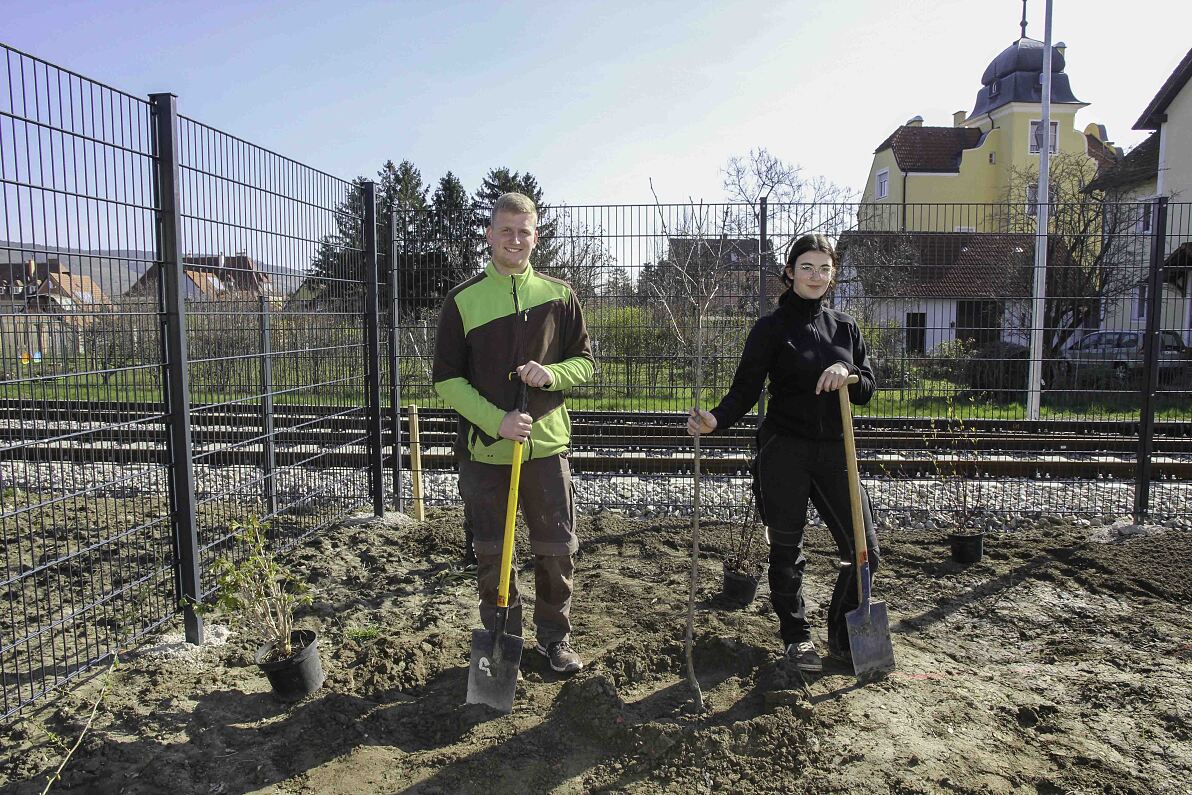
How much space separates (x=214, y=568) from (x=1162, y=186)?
2657cm

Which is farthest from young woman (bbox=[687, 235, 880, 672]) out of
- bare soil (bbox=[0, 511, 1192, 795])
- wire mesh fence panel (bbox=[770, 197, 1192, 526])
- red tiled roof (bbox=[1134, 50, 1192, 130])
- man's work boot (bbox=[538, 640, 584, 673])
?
red tiled roof (bbox=[1134, 50, 1192, 130])

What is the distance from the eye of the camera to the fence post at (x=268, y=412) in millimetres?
5367

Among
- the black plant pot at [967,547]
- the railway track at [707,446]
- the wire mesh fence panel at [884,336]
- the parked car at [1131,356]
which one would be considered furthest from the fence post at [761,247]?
the parked car at [1131,356]

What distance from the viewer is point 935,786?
9.72 ft

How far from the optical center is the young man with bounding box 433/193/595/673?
3672 mm

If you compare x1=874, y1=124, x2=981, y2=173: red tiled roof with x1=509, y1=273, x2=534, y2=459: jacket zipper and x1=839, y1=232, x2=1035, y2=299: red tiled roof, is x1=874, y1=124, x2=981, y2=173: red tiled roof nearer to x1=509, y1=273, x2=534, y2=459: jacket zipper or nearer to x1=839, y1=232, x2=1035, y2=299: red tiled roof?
x1=839, y1=232, x2=1035, y2=299: red tiled roof

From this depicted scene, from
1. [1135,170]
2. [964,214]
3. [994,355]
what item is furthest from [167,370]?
[1135,170]

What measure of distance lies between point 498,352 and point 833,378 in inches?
59.5

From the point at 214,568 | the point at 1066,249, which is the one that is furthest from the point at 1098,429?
the point at 214,568

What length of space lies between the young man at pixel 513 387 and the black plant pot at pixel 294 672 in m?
0.80

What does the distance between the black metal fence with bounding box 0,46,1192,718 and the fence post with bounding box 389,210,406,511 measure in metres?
0.03

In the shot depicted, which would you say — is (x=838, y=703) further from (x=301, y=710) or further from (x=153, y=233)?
(x=153, y=233)

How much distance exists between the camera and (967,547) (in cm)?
556

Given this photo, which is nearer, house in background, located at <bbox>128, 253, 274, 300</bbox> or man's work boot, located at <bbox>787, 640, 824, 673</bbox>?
man's work boot, located at <bbox>787, 640, 824, 673</bbox>
